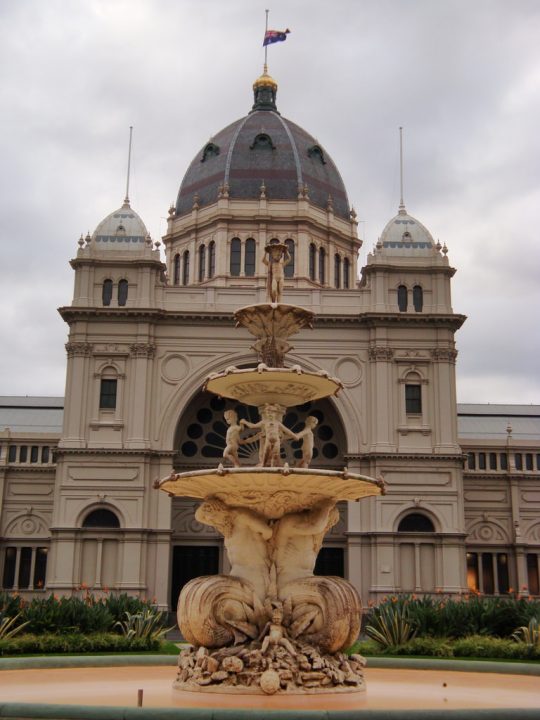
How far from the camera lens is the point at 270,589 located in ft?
53.4

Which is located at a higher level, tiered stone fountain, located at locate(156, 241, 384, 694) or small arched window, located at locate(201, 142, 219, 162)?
small arched window, located at locate(201, 142, 219, 162)

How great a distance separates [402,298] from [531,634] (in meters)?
26.6

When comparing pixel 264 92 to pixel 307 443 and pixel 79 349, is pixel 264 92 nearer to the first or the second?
pixel 79 349

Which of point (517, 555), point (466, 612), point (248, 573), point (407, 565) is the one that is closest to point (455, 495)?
point (407, 565)

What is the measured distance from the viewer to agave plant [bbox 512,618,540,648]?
959 inches

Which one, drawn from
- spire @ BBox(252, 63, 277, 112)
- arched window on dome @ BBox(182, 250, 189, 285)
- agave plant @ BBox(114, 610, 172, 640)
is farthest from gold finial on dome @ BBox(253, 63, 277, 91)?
agave plant @ BBox(114, 610, 172, 640)

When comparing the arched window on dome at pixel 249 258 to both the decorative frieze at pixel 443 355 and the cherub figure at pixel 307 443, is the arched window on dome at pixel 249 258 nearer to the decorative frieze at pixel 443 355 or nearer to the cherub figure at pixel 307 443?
the decorative frieze at pixel 443 355

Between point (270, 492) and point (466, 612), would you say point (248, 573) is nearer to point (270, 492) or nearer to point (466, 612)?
point (270, 492)

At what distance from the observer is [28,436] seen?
5347cm

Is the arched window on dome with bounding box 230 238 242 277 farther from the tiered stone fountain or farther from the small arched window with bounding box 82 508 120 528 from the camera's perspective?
the tiered stone fountain

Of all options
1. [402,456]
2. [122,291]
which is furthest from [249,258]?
[402,456]

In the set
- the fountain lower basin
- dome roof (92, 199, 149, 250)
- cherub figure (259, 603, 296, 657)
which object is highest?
dome roof (92, 199, 149, 250)

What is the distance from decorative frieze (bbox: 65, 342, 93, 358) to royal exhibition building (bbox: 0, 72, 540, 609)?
70 millimetres

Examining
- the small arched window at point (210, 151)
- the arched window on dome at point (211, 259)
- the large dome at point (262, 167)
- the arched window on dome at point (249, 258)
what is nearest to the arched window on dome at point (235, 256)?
the arched window on dome at point (249, 258)
